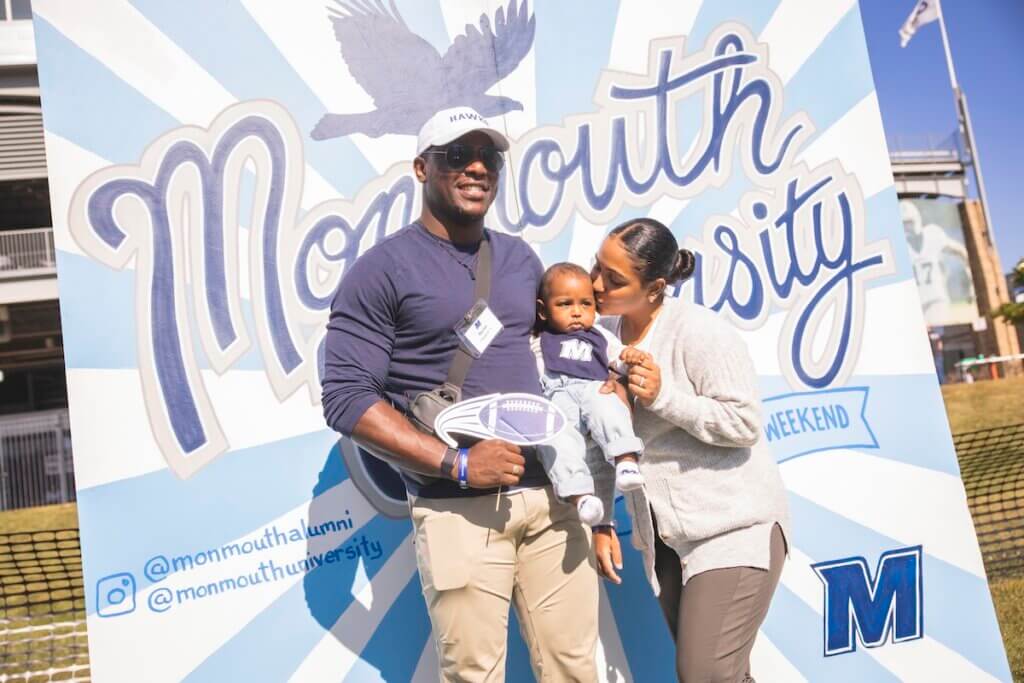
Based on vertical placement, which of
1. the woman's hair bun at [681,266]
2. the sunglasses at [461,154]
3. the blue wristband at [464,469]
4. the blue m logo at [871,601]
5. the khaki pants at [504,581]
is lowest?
the blue m logo at [871,601]

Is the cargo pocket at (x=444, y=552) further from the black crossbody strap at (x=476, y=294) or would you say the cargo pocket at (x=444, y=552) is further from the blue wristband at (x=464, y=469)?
the black crossbody strap at (x=476, y=294)

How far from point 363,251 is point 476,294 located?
0.98m

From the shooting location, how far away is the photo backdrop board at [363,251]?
108 inches

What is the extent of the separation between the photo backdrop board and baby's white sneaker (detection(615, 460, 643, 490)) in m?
1.10

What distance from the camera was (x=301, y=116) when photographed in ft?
9.77

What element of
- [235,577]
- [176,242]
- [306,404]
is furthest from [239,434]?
[176,242]

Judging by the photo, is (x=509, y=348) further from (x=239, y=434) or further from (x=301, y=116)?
(x=301, y=116)

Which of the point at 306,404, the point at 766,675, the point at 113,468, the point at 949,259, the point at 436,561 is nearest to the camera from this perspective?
the point at 436,561

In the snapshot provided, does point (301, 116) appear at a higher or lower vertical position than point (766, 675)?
higher

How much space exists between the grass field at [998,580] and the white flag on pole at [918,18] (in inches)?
518

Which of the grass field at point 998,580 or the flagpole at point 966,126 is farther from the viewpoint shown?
the flagpole at point 966,126

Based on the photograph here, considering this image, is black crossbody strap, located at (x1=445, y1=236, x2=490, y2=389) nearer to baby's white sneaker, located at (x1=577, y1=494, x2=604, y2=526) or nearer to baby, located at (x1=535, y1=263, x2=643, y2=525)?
baby, located at (x1=535, y1=263, x2=643, y2=525)

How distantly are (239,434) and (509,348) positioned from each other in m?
1.20

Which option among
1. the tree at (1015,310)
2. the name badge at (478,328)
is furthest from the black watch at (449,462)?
the tree at (1015,310)
